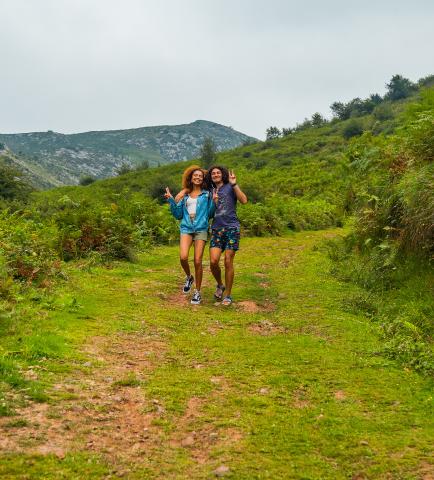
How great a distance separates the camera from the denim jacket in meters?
8.88

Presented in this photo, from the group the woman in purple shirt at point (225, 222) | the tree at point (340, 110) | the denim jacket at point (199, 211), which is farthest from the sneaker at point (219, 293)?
the tree at point (340, 110)

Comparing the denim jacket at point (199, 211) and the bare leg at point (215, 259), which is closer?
the bare leg at point (215, 259)

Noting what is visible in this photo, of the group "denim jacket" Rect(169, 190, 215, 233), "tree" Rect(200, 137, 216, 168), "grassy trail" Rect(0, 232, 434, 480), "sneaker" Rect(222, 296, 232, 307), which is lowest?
"grassy trail" Rect(0, 232, 434, 480)

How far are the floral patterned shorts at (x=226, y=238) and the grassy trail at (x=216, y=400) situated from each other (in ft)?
3.86

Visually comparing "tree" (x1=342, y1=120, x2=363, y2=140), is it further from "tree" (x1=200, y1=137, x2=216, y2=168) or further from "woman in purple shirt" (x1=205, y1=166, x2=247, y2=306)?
"woman in purple shirt" (x1=205, y1=166, x2=247, y2=306)

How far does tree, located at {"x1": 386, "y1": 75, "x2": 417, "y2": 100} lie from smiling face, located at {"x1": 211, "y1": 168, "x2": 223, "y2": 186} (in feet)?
239

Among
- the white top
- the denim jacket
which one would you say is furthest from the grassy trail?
the white top

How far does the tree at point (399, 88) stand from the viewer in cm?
7431

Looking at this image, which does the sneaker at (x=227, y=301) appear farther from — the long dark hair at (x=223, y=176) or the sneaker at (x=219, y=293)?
the long dark hair at (x=223, y=176)

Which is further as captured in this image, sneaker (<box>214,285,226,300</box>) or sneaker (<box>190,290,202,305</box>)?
sneaker (<box>214,285,226,300</box>)

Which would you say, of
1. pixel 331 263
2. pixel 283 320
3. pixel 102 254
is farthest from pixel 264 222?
pixel 283 320

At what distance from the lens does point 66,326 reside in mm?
6238

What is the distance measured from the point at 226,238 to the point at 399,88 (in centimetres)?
7673

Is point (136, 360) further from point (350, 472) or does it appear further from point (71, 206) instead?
point (71, 206)
